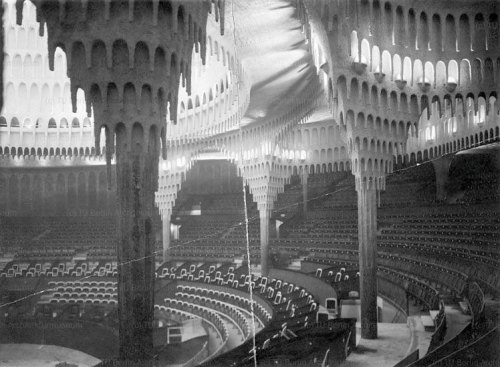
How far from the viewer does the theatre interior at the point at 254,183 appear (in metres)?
6.59

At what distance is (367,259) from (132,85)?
835cm

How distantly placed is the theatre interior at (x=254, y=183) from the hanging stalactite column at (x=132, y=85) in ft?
0.08

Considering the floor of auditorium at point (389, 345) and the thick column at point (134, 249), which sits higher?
the thick column at point (134, 249)

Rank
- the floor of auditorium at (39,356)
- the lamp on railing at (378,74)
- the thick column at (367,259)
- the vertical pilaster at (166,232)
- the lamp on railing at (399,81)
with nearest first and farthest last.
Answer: the lamp on railing at (378,74) < the lamp on railing at (399,81) < the thick column at (367,259) < the floor of auditorium at (39,356) < the vertical pilaster at (166,232)

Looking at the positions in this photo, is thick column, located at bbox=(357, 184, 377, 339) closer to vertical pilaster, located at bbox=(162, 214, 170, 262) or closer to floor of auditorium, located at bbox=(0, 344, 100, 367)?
floor of auditorium, located at bbox=(0, 344, 100, 367)

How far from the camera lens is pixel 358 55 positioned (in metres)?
11.4

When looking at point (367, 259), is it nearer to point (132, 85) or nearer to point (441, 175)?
point (132, 85)

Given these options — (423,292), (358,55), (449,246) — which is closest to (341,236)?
(449,246)

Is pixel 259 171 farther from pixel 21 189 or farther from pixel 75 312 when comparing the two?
pixel 21 189

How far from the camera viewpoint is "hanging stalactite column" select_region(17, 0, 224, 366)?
20.5 ft

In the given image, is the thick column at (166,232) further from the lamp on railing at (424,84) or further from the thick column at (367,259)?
the lamp on railing at (424,84)

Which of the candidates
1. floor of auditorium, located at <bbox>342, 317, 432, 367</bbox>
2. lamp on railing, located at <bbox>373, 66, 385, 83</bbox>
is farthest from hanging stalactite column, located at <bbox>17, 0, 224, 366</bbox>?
lamp on railing, located at <bbox>373, 66, 385, 83</bbox>

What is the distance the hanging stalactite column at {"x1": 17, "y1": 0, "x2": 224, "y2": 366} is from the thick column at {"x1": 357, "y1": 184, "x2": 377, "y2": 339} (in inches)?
280

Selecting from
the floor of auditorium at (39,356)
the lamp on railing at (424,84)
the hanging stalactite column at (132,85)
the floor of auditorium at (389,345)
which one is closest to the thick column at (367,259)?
the floor of auditorium at (389,345)
